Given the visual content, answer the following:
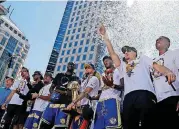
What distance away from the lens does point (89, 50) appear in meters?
71.4

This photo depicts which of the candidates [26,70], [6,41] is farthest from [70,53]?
[26,70]

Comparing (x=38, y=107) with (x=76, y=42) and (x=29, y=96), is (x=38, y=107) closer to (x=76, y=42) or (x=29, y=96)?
(x=29, y=96)

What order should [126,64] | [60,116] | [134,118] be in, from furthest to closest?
[60,116] → [126,64] → [134,118]

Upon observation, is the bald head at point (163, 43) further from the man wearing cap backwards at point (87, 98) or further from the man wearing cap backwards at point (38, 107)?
the man wearing cap backwards at point (38, 107)

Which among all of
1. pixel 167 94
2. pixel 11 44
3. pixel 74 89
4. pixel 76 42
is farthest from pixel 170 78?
pixel 11 44

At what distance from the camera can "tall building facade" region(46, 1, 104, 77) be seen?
71000 millimetres

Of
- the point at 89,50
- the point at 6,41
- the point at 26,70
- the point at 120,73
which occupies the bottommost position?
the point at 120,73

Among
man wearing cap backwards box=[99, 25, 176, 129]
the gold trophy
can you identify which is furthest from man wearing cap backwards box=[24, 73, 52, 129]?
man wearing cap backwards box=[99, 25, 176, 129]

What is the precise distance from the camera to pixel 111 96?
4.44 m

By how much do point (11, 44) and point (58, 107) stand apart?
114693 mm

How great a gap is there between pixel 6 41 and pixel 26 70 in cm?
10786

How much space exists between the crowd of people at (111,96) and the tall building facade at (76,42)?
59.7 m

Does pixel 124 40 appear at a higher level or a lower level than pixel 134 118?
higher

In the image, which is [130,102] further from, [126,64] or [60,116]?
[60,116]
